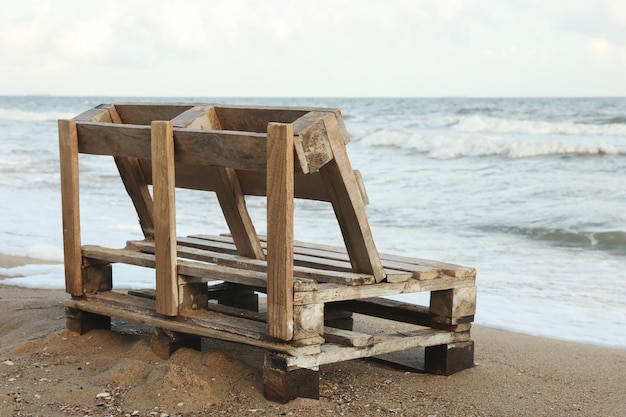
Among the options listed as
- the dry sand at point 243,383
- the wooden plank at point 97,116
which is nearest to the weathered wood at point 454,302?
the dry sand at point 243,383

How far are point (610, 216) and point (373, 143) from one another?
49.1ft

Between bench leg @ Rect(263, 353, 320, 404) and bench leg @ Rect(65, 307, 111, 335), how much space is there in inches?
63.6

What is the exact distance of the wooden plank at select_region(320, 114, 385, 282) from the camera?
13.1 ft

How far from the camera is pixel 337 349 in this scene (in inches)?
162

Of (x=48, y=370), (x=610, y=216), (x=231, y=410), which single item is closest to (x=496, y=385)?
(x=231, y=410)

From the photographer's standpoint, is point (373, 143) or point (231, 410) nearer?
point (231, 410)

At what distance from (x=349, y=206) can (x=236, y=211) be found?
902 millimetres

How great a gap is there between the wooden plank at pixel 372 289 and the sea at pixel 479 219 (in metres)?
1.88

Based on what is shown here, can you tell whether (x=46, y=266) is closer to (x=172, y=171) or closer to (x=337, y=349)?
(x=172, y=171)

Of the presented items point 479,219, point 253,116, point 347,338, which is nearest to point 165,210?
point 253,116

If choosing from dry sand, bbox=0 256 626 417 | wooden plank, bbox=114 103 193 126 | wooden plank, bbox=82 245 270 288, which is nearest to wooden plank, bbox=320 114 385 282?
wooden plank, bbox=82 245 270 288

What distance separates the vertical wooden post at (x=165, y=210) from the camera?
4262 mm

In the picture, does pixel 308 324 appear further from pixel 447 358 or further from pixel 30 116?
pixel 30 116

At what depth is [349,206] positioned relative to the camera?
4168mm
